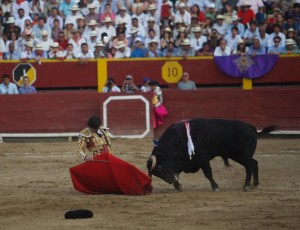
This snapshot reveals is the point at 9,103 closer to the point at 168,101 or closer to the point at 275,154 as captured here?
the point at 168,101

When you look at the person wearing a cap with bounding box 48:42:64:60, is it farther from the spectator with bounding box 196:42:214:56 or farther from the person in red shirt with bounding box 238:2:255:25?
the person in red shirt with bounding box 238:2:255:25

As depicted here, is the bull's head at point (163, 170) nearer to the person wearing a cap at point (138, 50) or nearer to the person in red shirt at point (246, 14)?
the person wearing a cap at point (138, 50)

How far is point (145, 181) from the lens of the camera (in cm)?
1038

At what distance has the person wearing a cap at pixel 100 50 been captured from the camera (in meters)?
17.5

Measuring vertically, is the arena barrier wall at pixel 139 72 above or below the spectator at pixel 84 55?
below

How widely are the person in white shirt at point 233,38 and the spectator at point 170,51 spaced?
3.40 feet

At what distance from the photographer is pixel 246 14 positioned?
17531 mm

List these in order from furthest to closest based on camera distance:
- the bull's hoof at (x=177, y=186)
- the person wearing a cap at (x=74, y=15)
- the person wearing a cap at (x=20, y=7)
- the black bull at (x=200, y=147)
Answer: the person wearing a cap at (x=20, y=7)
the person wearing a cap at (x=74, y=15)
the bull's hoof at (x=177, y=186)
the black bull at (x=200, y=147)

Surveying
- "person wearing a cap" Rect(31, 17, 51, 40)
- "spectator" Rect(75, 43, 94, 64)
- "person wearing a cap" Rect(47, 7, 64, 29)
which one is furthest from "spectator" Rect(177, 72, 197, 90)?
"person wearing a cap" Rect(31, 17, 51, 40)

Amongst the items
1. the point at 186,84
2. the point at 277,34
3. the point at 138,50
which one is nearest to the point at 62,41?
the point at 138,50

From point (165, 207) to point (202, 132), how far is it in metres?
1.48

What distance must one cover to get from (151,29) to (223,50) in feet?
4.79

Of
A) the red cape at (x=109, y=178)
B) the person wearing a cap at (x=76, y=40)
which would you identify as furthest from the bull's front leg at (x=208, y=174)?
the person wearing a cap at (x=76, y=40)

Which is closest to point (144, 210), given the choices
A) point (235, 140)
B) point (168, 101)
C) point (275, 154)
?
point (235, 140)
